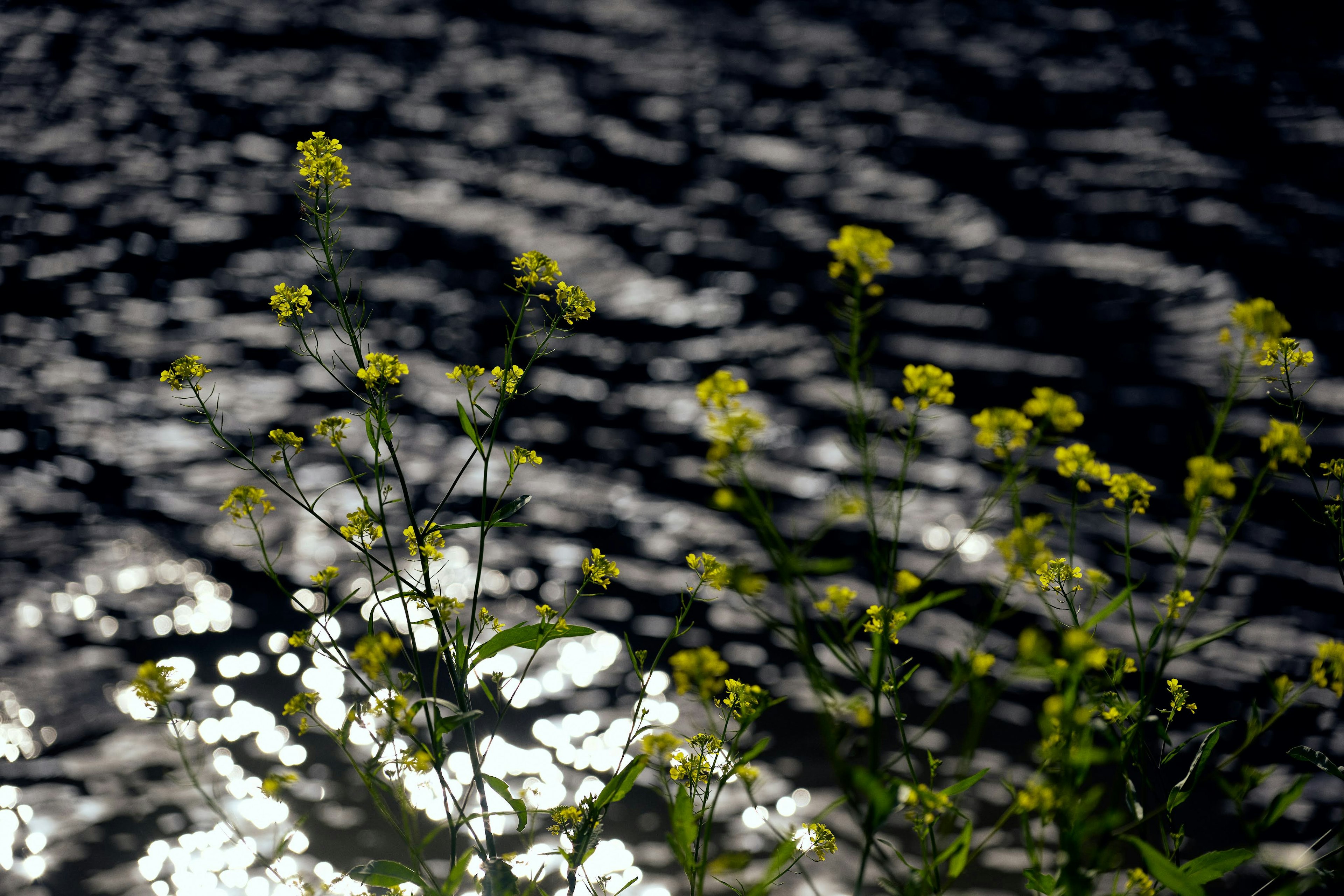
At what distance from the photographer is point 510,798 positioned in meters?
1.50

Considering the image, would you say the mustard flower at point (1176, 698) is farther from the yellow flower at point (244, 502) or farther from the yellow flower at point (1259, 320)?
the yellow flower at point (244, 502)

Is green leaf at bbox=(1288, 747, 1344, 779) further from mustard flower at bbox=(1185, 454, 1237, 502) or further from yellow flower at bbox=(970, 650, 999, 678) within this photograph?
yellow flower at bbox=(970, 650, 999, 678)

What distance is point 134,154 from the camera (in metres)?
10.1

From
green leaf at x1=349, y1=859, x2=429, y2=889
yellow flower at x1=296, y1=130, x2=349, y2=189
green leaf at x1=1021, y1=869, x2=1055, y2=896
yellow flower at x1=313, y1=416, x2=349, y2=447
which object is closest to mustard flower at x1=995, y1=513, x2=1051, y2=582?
green leaf at x1=1021, y1=869, x2=1055, y2=896

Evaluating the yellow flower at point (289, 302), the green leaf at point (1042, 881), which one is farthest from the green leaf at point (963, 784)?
the yellow flower at point (289, 302)

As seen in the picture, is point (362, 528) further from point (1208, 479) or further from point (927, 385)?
point (1208, 479)

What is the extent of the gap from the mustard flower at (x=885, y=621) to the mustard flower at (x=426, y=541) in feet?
2.29

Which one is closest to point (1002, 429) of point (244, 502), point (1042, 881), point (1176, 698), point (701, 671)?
point (701, 671)

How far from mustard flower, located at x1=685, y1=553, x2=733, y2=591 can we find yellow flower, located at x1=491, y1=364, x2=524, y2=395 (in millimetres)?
448

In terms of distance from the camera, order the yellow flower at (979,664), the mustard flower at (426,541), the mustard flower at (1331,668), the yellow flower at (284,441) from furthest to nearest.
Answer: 1. the yellow flower at (284,441)
2. the mustard flower at (426,541)
3. the mustard flower at (1331,668)
4. the yellow flower at (979,664)

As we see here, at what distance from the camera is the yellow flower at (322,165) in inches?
62.5

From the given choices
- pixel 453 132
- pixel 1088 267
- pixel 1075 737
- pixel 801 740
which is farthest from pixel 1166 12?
pixel 1075 737

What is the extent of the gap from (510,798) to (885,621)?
2.74ft

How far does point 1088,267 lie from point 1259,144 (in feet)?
9.09
